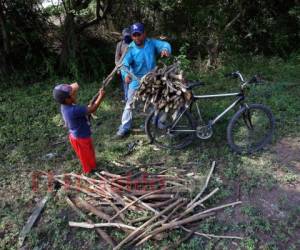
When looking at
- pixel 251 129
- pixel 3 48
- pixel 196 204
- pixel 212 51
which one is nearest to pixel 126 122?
pixel 251 129

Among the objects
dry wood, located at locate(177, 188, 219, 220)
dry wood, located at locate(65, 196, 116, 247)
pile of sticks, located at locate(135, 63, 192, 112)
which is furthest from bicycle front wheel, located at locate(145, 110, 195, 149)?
dry wood, located at locate(65, 196, 116, 247)

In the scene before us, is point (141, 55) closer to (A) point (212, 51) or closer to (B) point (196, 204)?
(B) point (196, 204)

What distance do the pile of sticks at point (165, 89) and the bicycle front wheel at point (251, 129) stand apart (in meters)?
0.91

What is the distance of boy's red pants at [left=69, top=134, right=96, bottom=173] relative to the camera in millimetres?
5172

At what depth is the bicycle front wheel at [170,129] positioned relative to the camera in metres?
5.56

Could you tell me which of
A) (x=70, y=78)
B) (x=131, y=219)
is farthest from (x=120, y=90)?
(x=131, y=219)

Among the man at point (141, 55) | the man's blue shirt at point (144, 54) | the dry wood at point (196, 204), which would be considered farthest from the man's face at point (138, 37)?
the dry wood at point (196, 204)

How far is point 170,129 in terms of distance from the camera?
5.64m

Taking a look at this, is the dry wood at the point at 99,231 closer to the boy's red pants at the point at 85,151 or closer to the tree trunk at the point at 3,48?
the boy's red pants at the point at 85,151

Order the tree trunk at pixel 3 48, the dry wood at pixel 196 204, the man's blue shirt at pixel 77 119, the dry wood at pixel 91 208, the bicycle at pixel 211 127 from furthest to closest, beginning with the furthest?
the tree trunk at pixel 3 48, the bicycle at pixel 211 127, the man's blue shirt at pixel 77 119, the dry wood at pixel 91 208, the dry wood at pixel 196 204

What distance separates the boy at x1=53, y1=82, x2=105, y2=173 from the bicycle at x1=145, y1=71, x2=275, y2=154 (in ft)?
3.27

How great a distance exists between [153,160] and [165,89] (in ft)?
4.20

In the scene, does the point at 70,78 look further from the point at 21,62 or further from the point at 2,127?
the point at 2,127

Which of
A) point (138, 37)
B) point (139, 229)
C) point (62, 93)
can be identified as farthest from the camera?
point (138, 37)
